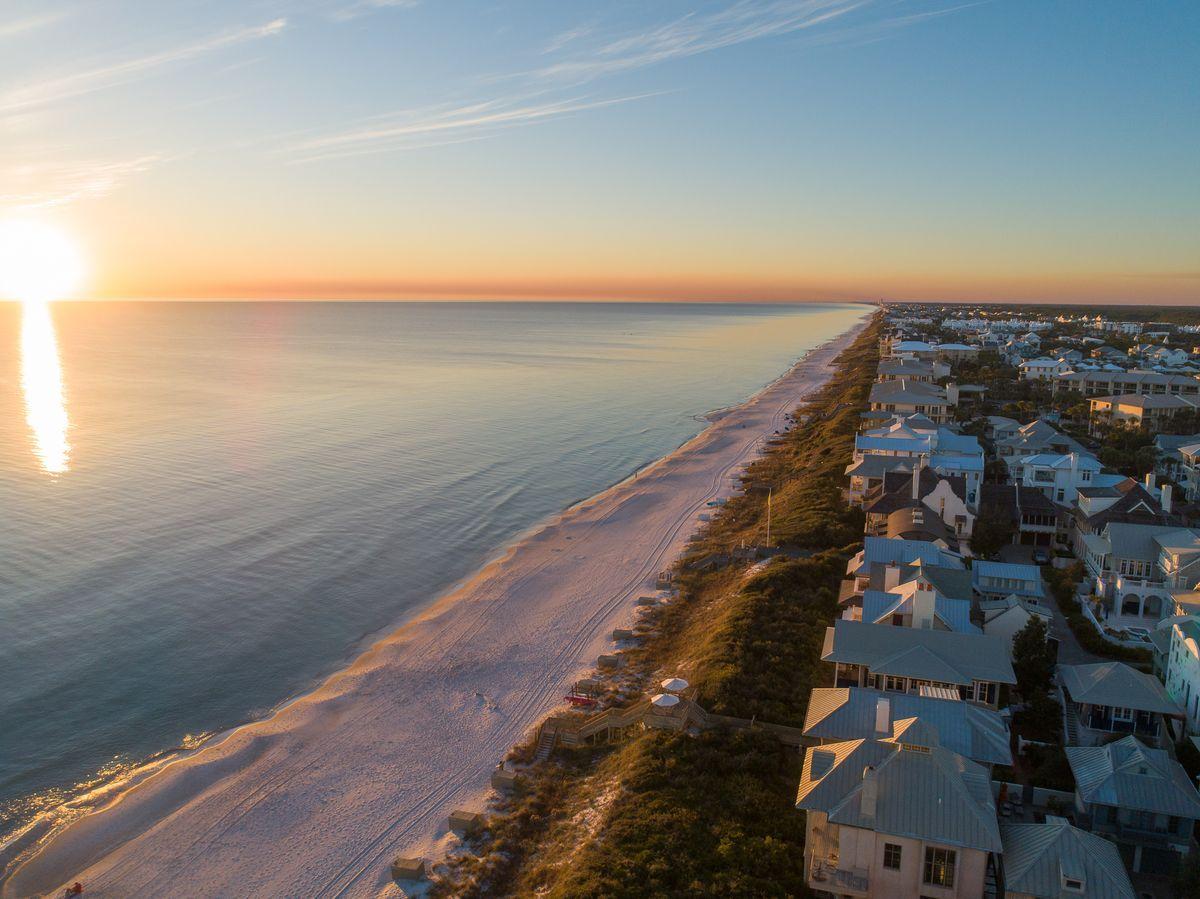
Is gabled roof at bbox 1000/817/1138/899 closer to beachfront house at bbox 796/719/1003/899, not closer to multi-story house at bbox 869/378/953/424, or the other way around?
beachfront house at bbox 796/719/1003/899

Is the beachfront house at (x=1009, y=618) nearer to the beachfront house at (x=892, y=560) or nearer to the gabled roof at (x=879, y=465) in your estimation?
the beachfront house at (x=892, y=560)

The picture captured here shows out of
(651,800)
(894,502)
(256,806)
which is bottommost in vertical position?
(256,806)

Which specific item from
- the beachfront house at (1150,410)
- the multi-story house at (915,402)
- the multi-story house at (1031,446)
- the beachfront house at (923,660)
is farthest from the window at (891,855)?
the beachfront house at (1150,410)

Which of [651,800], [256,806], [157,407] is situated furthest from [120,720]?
[157,407]

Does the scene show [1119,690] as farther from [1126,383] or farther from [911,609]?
[1126,383]

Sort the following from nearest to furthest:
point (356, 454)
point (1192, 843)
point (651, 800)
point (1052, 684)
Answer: point (1192, 843)
point (651, 800)
point (1052, 684)
point (356, 454)

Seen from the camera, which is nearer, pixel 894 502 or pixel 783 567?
pixel 783 567

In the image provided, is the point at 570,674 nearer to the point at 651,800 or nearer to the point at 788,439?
the point at 651,800

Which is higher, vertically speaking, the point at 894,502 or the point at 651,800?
the point at 894,502
